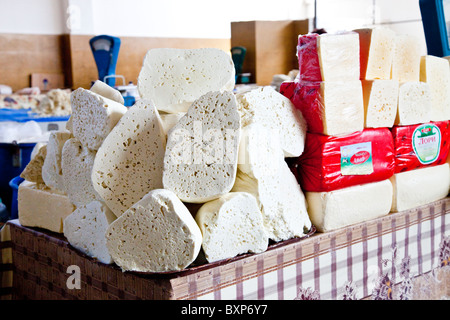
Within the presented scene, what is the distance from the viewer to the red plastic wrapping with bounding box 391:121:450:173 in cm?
202

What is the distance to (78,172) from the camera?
1659mm

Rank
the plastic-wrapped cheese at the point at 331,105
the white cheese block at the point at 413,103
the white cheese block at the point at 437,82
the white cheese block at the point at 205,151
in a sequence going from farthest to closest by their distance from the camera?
the white cheese block at the point at 437,82 < the white cheese block at the point at 413,103 < the plastic-wrapped cheese at the point at 331,105 < the white cheese block at the point at 205,151

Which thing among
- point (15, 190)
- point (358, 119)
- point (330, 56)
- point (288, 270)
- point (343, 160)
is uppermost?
point (330, 56)

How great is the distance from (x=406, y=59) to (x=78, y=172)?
4.31 feet

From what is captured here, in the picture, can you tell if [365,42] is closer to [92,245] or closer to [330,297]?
[330,297]

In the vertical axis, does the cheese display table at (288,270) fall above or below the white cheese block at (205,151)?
below

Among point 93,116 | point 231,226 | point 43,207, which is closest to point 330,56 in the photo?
point 231,226

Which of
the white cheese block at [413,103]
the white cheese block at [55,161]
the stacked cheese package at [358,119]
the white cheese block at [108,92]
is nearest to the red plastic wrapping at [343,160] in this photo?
the stacked cheese package at [358,119]

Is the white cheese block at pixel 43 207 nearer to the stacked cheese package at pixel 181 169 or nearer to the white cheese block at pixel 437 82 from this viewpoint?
the stacked cheese package at pixel 181 169

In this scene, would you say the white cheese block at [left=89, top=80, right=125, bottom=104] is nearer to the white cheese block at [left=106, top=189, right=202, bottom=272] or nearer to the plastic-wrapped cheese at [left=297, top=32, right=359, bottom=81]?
the white cheese block at [left=106, top=189, right=202, bottom=272]

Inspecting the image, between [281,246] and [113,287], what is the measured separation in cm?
53

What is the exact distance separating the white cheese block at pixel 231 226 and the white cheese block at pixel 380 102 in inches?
24.7

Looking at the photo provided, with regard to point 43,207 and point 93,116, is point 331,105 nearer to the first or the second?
point 93,116

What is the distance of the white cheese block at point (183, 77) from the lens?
1681 mm
